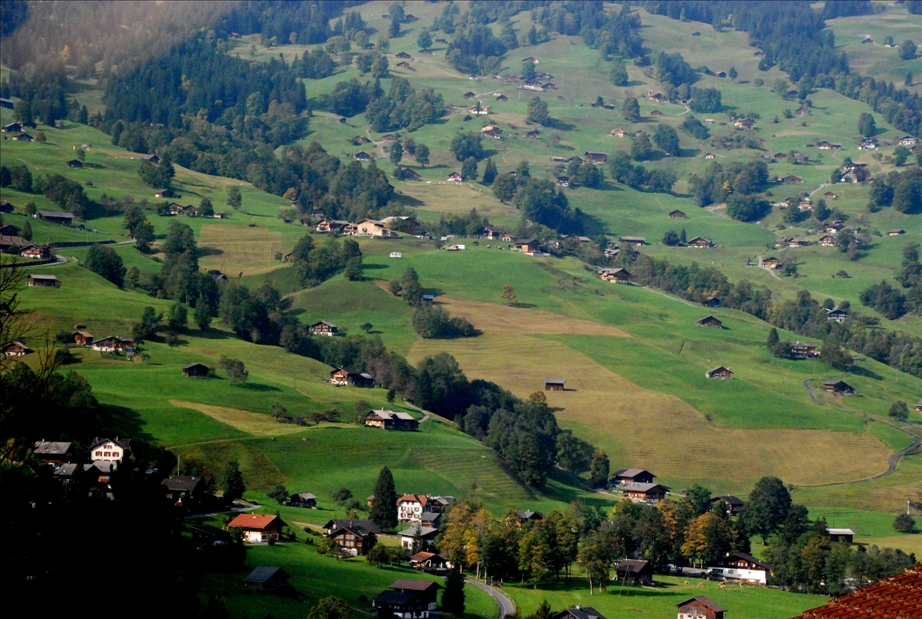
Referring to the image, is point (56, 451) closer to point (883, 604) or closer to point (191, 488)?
point (191, 488)

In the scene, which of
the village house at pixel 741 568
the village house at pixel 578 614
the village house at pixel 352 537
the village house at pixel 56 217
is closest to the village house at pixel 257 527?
the village house at pixel 352 537

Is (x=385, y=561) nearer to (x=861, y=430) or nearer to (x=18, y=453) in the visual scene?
(x=18, y=453)

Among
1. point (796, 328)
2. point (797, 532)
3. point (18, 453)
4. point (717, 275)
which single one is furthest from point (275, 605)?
point (717, 275)

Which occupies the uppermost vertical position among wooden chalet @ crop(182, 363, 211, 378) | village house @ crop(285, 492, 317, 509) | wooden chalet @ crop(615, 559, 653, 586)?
wooden chalet @ crop(182, 363, 211, 378)

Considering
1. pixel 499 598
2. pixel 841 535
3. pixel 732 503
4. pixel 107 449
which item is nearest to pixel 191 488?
pixel 107 449

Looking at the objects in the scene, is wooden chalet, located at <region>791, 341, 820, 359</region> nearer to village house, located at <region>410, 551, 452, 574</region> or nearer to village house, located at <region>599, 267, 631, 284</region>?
village house, located at <region>599, 267, 631, 284</region>

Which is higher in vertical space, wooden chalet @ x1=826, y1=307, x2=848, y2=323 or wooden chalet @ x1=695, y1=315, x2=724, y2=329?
wooden chalet @ x1=695, y1=315, x2=724, y2=329

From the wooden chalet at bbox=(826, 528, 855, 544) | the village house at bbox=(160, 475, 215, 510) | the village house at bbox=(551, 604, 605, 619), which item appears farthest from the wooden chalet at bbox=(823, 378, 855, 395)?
the village house at bbox=(160, 475, 215, 510)
